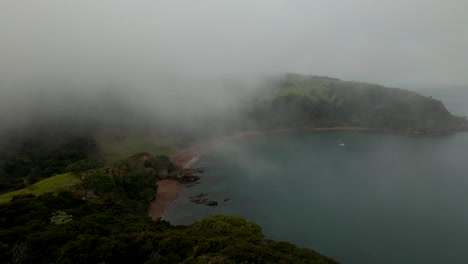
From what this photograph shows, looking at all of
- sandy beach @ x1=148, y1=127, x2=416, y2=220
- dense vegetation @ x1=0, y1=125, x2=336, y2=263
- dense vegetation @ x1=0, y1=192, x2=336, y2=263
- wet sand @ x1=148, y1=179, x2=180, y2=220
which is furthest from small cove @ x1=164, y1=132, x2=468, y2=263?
dense vegetation @ x1=0, y1=192, x2=336, y2=263

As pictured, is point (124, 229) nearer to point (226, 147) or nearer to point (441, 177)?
point (441, 177)

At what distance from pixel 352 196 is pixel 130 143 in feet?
331

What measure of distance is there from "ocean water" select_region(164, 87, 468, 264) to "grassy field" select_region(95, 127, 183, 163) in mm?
21614

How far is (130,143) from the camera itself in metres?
149

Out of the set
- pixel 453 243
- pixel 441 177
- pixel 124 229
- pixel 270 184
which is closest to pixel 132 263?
pixel 124 229

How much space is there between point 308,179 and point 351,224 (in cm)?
3783

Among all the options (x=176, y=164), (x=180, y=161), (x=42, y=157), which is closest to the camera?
(x=42, y=157)

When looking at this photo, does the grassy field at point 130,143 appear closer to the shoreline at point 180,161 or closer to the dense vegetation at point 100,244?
the shoreline at point 180,161

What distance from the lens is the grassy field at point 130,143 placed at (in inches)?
5496

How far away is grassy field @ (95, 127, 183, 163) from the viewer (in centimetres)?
13959

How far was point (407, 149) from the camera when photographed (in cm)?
15188

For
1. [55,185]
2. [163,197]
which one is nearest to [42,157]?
[163,197]

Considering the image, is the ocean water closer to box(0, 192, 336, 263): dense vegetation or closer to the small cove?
the small cove

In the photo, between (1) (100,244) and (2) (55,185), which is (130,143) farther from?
(1) (100,244)
